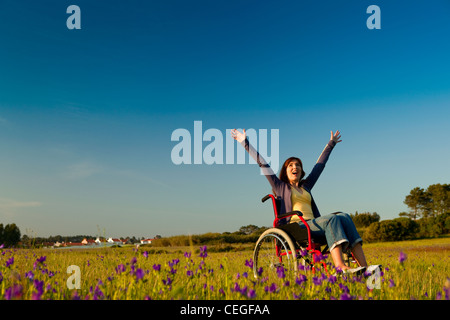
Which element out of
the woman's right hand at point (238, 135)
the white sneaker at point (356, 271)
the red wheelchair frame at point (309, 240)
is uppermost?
the woman's right hand at point (238, 135)

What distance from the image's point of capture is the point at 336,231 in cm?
382

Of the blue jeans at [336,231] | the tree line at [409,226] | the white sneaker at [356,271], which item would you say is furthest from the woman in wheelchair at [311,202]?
the tree line at [409,226]

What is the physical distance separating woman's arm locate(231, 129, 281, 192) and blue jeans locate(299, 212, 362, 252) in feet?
3.18

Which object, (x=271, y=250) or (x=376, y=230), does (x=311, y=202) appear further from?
(x=376, y=230)

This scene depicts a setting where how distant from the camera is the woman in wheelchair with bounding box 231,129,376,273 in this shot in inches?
151

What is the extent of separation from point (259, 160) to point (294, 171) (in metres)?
0.56

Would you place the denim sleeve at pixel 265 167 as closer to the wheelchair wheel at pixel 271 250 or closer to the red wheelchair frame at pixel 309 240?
the red wheelchair frame at pixel 309 240

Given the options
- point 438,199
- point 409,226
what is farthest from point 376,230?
point 438,199

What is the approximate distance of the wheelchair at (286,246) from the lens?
3.66 meters

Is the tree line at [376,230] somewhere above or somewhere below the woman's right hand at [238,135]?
below

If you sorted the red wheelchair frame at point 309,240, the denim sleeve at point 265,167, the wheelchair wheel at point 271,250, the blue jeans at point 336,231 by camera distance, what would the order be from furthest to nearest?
1. the denim sleeve at point 265,167
2. the wheelchair wheel at point 271,250
3. the blue jeans at point 336,231
4. the red wheelchair frame at point 309,240
